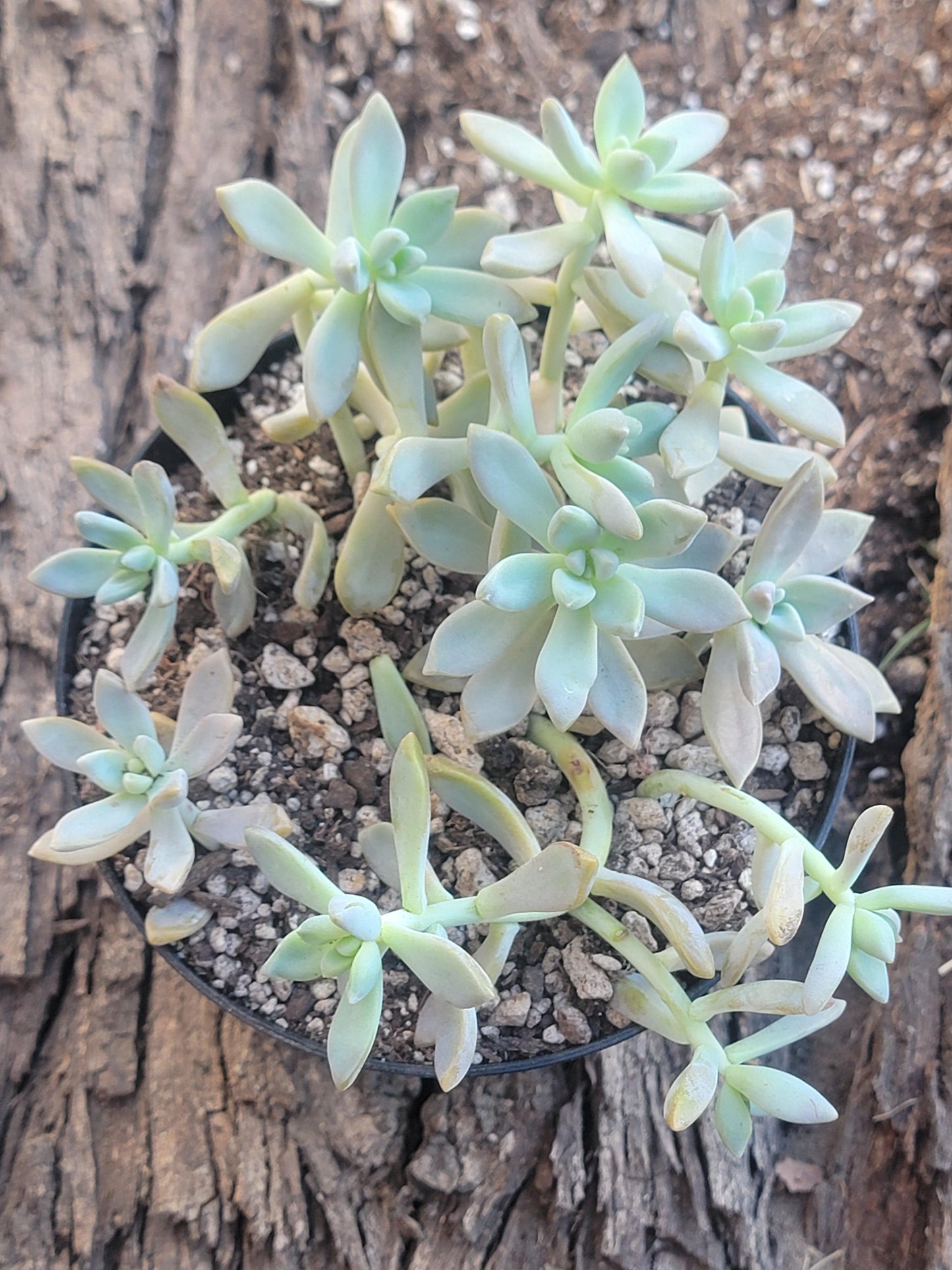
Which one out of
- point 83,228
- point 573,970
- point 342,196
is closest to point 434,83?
point 83,228

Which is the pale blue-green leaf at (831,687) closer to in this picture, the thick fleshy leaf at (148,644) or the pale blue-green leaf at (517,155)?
the pale blue-green leaf at (517,155)

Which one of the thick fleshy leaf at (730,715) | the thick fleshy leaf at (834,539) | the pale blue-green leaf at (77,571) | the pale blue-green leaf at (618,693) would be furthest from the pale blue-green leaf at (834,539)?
the pale blue-green leaf at (77,571)

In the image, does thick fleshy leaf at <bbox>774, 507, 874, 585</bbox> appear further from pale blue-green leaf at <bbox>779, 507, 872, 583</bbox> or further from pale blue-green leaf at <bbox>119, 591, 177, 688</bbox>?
pale blue-green leaf at <bbox>119, 591, 177, 688</bbox>

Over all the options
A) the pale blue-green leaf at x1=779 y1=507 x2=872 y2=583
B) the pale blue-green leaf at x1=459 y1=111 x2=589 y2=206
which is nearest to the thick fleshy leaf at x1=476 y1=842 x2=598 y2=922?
the pale blue-green leaf at x1=779 y1=507 x2=872 y2=583

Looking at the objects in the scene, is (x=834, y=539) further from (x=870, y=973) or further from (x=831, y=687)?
(x=870, y=973)

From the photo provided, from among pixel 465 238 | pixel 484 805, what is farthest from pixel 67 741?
pixel 465 238

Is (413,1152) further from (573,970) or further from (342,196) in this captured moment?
(342,196)

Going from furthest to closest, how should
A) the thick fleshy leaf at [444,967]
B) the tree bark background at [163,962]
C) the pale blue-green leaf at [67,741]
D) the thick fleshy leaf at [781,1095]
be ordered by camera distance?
the tree bark background at [163,962], the pale blue-green leaf at [67,741], the thick fleshy leaf at [781,1095], the thick fleshy leaf at [444,967]
